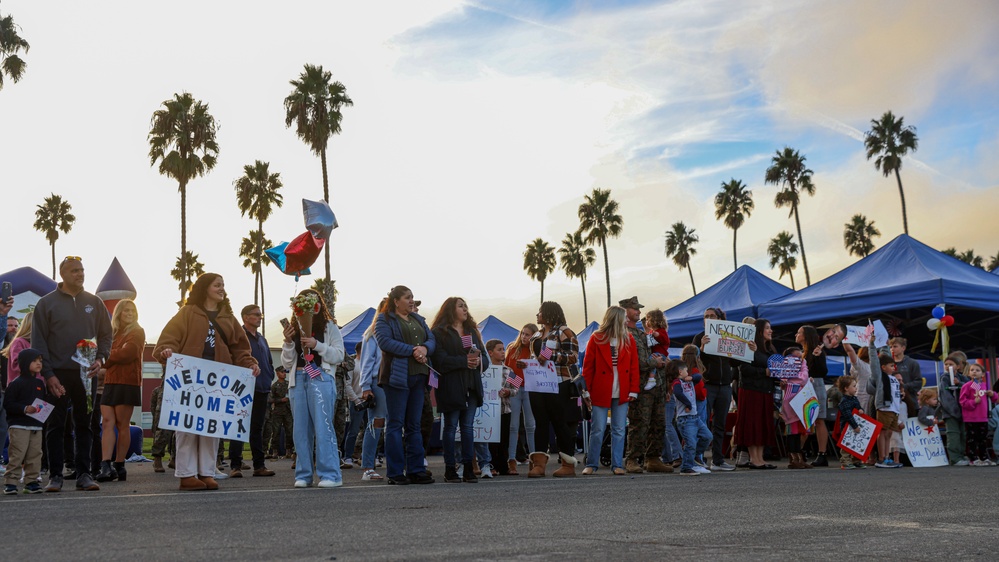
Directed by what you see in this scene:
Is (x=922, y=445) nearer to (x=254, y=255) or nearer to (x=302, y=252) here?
(x=302, y=252)

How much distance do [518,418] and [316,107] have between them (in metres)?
31.3

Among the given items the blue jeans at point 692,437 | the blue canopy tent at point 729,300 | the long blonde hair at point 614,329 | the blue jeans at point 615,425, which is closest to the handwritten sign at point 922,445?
the blue jeans at point 692,437

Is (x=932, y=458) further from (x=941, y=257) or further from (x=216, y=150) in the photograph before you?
(x=216, y=150)

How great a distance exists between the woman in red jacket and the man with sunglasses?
511cm

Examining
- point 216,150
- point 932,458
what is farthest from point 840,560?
point 216,150

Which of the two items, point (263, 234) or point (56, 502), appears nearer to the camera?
point (56, 502)

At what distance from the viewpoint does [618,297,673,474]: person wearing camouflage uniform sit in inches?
456

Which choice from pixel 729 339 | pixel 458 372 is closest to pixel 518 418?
pixel 458 372

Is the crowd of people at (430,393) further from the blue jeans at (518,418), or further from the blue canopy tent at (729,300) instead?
the blue canopy tent at (729,300)

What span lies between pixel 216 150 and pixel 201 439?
3594 centimetres

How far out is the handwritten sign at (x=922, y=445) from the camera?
547 inches

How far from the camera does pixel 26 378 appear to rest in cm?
827

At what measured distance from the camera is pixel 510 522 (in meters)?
5.72

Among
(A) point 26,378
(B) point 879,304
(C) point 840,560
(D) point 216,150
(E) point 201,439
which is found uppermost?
(D) point 216,150
